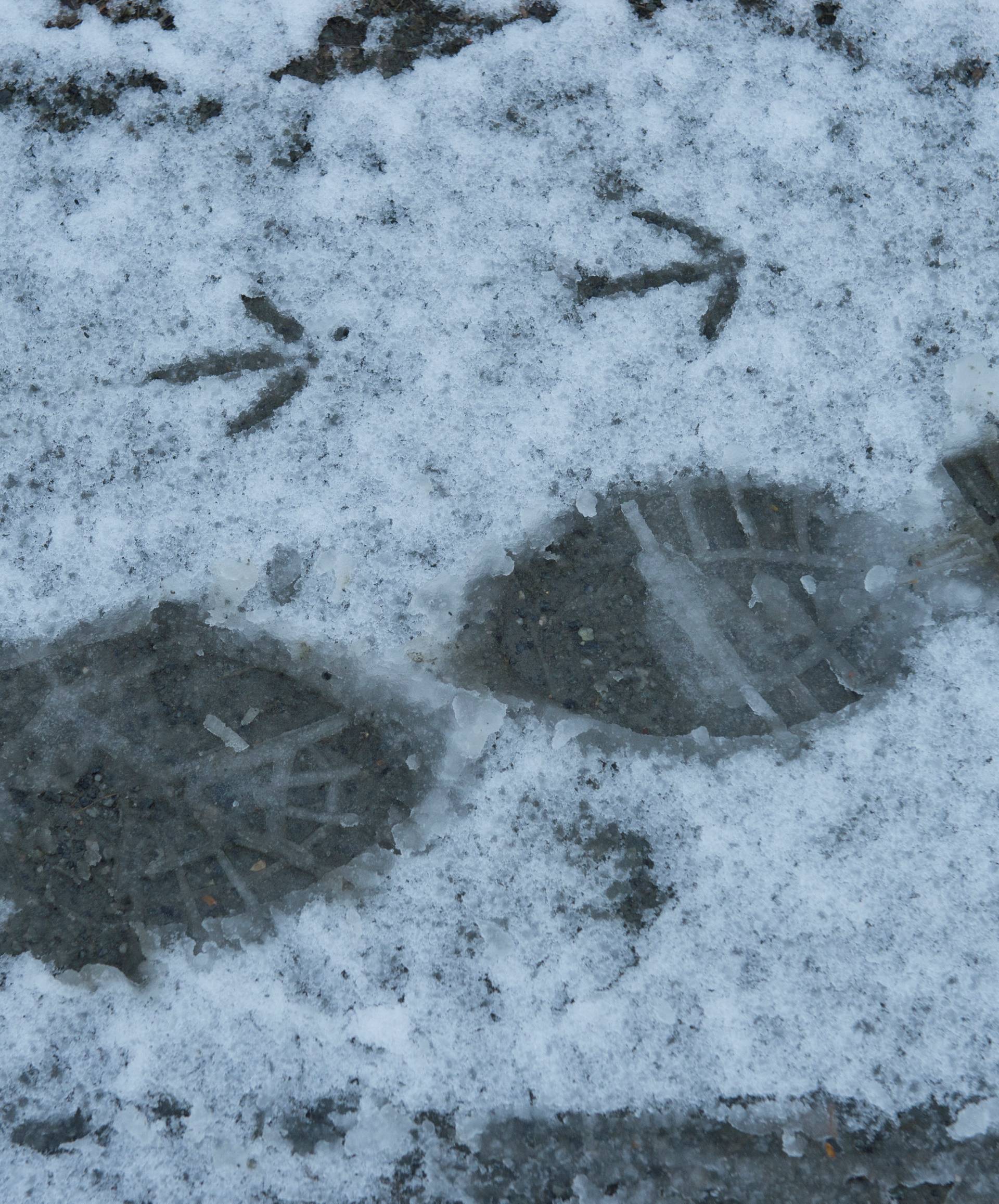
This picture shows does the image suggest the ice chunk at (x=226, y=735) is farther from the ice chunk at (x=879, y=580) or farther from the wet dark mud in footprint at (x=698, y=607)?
the ice chunk at (x=879, y=580)

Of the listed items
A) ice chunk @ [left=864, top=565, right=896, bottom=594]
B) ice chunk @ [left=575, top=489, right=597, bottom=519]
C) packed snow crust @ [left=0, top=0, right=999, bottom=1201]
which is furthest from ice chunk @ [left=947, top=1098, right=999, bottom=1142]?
ice chunk @ [left=575, top=489, right=597, bottom=519]

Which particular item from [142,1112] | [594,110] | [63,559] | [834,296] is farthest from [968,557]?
[142,1112]

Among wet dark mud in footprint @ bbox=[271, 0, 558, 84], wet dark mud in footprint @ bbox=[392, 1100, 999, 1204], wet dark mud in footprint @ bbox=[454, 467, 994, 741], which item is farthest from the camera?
wet dark mud in footprint @ bbox=[271, 0, 558, 84]

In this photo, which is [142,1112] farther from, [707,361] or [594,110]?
[594,110]

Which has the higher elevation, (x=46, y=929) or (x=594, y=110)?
(x=594, y=110)

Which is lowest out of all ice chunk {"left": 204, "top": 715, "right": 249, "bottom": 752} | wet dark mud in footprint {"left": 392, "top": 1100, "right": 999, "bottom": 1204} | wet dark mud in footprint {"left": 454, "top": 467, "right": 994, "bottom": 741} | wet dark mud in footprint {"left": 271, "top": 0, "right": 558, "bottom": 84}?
wet dark mud in footprint {"left": 392, "top": 1100, "right": 999, "bottom": 1204}

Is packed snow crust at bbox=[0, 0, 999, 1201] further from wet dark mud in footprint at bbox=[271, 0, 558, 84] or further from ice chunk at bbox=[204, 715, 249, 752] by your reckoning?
ice chunk at bbox=[204, 715, 249, 752]

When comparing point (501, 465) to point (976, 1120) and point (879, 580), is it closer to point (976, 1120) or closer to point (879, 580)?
point (879, 580)
